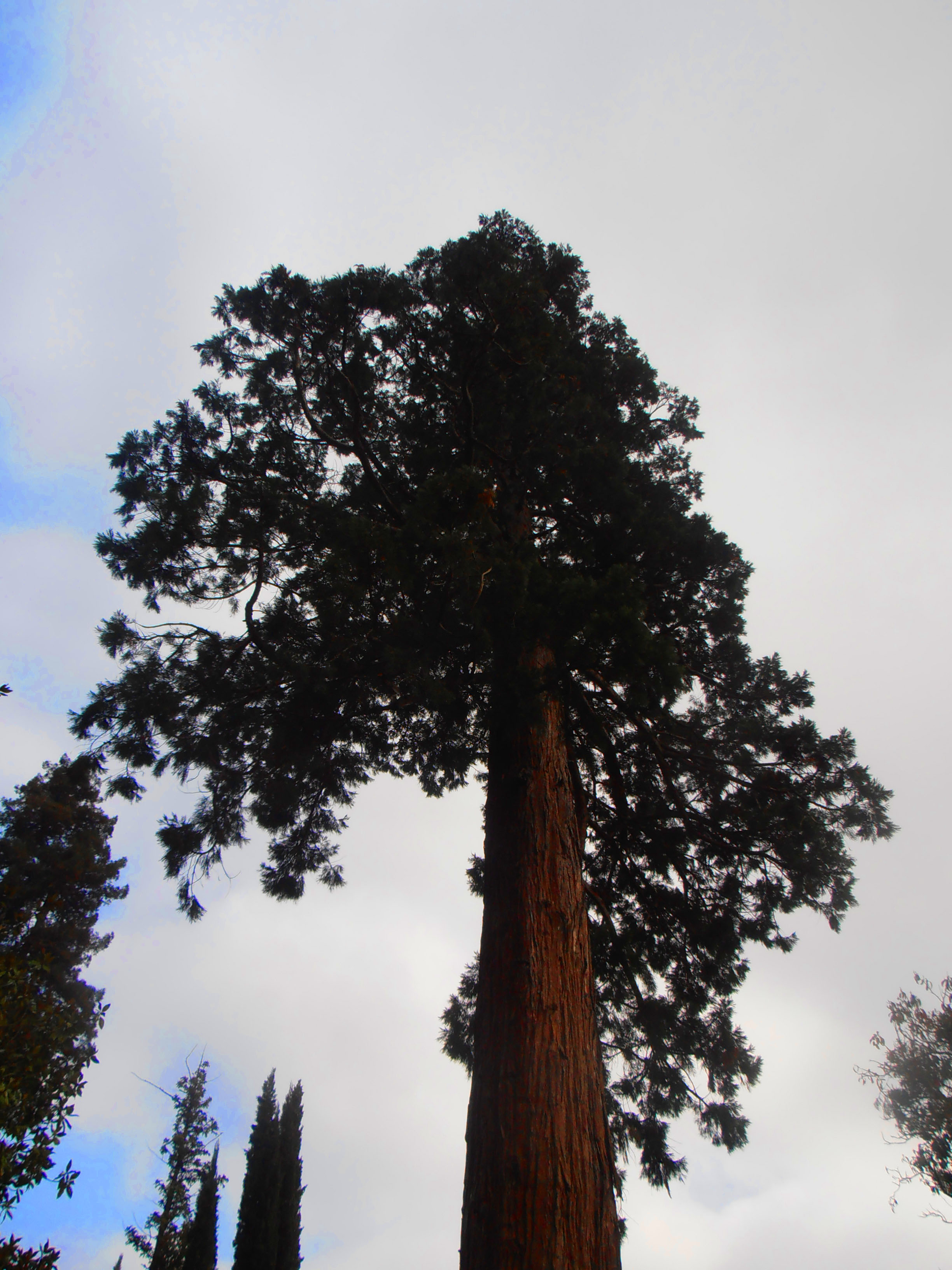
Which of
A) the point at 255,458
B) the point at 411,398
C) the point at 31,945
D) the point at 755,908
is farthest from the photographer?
the point at 31,945

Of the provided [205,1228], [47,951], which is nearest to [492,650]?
[47,951]

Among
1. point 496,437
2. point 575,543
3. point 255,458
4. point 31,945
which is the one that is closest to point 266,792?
point 255,458

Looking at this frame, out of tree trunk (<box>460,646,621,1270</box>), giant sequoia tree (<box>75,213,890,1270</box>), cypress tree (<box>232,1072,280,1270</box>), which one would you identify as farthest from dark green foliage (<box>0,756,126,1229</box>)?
cypress tree (<box>232,1072,280,1270</box>)

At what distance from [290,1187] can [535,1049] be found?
812 inches

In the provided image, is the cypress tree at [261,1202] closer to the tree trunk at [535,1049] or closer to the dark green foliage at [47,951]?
the dark green foliage at [47,951]

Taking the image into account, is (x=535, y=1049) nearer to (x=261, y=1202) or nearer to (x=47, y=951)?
(x=47, y=951)

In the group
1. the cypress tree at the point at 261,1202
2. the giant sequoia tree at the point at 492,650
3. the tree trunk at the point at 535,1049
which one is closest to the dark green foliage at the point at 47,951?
the giant sequoia tree at the point at 492,650

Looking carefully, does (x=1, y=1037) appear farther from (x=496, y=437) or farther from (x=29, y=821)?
(x=29, y=821)

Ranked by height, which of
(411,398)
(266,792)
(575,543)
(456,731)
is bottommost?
(266,792)

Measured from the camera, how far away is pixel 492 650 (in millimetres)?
4824

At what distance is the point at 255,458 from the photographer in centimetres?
686

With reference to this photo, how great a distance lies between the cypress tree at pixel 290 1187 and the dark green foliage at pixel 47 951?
9.19 meters

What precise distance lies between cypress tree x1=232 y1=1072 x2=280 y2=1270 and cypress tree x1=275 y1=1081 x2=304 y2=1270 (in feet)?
0.81

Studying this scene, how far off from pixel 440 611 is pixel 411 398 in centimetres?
388
